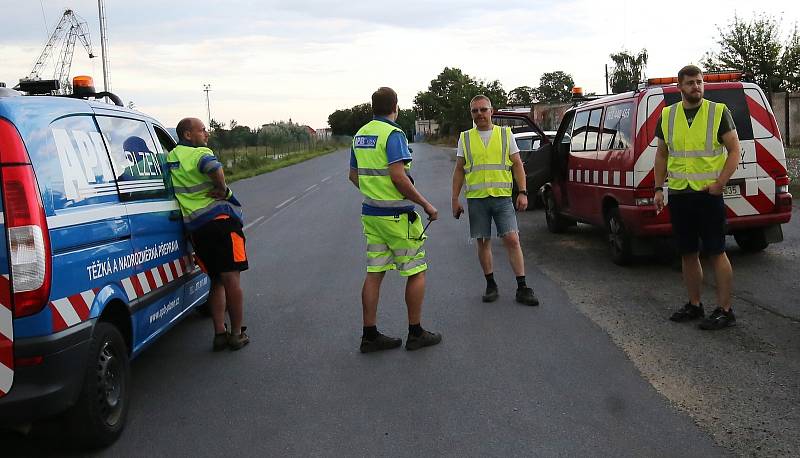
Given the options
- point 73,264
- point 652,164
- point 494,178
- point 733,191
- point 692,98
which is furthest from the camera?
point 733,191

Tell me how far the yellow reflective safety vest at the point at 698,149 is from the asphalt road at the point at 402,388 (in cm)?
131

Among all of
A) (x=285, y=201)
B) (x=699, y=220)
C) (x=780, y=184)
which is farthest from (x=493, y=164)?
(x=285, y=201)

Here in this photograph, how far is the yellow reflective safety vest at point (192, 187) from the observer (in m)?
5.09

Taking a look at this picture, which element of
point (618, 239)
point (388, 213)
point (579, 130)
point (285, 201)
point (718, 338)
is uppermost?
point (579, 130)

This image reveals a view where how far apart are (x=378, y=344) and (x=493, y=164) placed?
2.12 m

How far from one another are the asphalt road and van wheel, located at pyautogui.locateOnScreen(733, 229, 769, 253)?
2.34m

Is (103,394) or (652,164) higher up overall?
(652,164)

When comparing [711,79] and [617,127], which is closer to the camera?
[711,79]

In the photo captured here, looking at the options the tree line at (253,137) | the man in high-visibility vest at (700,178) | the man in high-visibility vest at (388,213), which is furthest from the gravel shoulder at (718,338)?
the tree line at (253,137)

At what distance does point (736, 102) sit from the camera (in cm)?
721

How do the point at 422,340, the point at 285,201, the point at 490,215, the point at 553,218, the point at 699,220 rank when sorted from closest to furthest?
the point at 422,340 < the point at 699,220 < the point at 490,215 < the point at 553,218 < the point at 285,201

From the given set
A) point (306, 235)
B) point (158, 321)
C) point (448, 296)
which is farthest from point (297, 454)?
point (306, 235)

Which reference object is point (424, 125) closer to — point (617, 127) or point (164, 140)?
point (617, 127)

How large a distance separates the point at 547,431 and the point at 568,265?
4.52 meters
